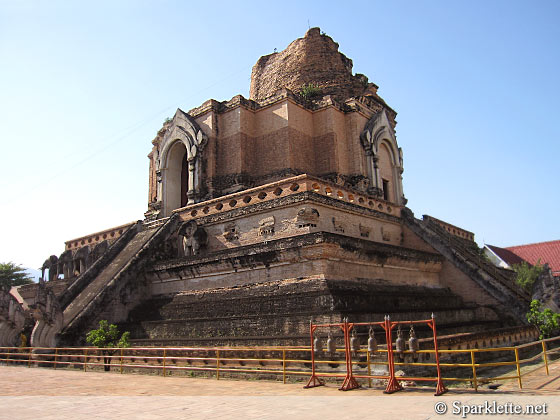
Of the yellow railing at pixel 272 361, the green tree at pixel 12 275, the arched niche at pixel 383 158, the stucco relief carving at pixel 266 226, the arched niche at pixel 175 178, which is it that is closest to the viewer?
the yellow railing at pixel 272 361

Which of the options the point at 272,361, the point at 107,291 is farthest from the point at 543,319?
the point at 107,291

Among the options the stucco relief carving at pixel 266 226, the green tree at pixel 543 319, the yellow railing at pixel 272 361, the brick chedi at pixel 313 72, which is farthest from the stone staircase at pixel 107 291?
the green tree at pixel 543 319

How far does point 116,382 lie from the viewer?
9.83 m

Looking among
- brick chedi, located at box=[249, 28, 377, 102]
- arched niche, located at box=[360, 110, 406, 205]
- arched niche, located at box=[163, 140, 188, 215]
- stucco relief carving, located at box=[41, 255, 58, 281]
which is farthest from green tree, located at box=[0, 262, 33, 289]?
arched niche, located at box=[360, 110, 406, 205]

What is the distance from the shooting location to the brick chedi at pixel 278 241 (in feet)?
39.0

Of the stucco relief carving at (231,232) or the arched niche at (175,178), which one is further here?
the arched niche at (175,178)

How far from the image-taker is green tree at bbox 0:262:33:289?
3662cm

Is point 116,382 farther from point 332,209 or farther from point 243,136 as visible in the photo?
point 243,136

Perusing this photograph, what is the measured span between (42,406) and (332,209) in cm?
947

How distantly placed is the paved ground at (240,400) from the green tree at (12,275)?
3098cm

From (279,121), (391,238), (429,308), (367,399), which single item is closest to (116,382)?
(367,399)

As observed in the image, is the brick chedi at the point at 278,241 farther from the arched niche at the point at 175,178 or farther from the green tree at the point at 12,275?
the green tree at the point at 12,275

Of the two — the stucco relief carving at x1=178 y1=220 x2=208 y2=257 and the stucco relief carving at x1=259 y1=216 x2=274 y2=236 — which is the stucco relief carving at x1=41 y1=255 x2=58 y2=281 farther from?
the stucco relief carving at x1=259 y1=216 x2=274 y2=236

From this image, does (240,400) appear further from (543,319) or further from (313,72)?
(313,72)
